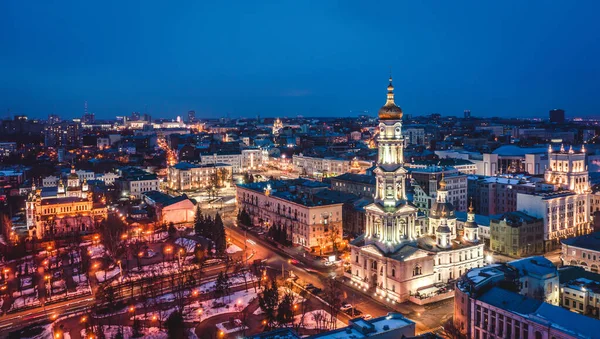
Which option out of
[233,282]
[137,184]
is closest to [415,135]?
[137,184]

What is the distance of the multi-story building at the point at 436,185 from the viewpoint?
2267 inches

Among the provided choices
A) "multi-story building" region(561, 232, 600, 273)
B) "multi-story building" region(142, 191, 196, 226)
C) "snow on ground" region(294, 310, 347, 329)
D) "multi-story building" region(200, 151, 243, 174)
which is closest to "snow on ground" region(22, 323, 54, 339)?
"snow on ground" region(294, 310, 347, 329)

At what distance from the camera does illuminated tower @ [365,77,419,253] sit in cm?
3694

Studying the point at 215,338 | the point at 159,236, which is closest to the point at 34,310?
the point at 215,338

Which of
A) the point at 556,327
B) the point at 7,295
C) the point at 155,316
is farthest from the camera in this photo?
the point at 7,295

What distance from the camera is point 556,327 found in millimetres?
22812

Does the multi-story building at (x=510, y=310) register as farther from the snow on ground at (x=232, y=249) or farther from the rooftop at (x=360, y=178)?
the rooftop at (x=360, y=178)

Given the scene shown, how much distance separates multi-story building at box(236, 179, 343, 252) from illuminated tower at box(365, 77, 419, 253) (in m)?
9.89

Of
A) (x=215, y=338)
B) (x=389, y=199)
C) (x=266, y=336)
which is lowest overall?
(x=215, y=338)

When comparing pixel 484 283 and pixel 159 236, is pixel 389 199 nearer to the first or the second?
pixel 484 283

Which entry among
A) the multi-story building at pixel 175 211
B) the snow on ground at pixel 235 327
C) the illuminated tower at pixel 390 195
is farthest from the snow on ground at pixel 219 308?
the multi-story building at pixel 175 211

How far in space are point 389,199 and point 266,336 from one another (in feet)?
58.0

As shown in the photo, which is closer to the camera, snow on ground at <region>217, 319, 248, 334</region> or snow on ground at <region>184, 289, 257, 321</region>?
snow on ground at <region>217, 319, 248, 334</region>

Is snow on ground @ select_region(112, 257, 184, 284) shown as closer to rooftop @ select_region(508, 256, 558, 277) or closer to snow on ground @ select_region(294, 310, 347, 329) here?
snow on ground @ select_region(294, 310, 347, 329)
